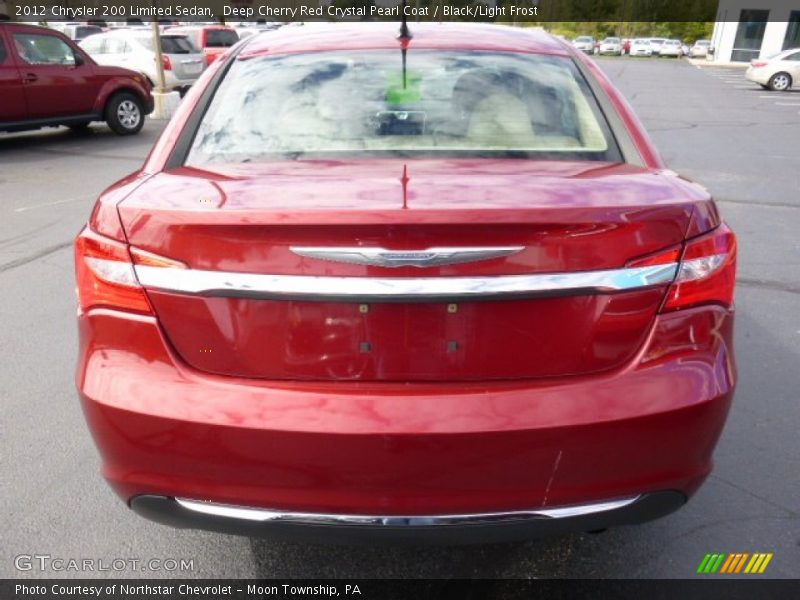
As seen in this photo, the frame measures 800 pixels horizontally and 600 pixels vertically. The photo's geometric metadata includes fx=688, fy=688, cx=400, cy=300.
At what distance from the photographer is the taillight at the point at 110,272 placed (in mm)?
1757

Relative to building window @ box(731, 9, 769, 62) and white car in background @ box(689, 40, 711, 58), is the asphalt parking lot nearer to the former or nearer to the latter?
building window @ box(731, 9, 769, 62)

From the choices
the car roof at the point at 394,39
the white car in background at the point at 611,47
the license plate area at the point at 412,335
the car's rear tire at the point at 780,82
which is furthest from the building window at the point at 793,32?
the license plate area at the point at 412,335

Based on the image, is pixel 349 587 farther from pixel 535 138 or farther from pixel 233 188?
pixel 535 138

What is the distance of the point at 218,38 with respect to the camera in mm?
18891

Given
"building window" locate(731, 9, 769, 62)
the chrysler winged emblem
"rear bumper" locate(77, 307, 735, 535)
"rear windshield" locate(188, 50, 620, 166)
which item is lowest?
"building window" locate(731, 9, 769, 62)

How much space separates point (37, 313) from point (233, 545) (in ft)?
9.12

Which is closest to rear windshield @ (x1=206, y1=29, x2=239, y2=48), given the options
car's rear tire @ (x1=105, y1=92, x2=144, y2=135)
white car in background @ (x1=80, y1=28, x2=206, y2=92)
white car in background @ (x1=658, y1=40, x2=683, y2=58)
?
white car in background @ (x1=80, y1=28, x2=206, y2=92)

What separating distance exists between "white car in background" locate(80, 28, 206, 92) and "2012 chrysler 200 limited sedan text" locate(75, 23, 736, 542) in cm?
1568

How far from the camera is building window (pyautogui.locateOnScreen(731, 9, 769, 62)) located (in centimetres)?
4250

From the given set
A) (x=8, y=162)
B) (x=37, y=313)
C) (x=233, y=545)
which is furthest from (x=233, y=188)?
(x=8, y=162)

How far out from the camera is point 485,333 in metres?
1.70

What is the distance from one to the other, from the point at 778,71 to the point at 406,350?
2718 centimetres

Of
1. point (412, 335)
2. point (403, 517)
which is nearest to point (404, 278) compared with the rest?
point (412, 335)

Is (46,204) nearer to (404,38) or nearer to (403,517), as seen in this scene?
(404,38)
